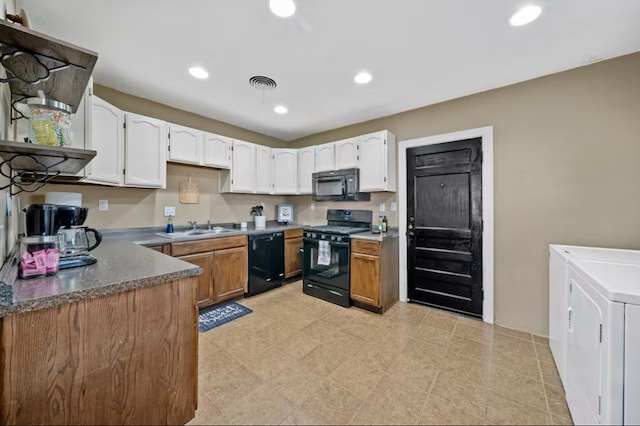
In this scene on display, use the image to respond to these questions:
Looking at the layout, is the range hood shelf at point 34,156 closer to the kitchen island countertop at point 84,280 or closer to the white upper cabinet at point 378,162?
the kitchen island countertop at point 84,280

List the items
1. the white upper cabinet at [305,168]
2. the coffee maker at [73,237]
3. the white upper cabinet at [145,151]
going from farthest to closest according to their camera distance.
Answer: the white upper cabinet at [305,168] < the white upper cabinet at [145,151] < the coffee maker at [73,237]

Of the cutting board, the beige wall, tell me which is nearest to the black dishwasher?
the cutting board

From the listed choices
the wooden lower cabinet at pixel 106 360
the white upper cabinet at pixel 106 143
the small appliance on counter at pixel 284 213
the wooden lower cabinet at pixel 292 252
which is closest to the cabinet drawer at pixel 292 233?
the wooden lower cabinet at pixel 292 252

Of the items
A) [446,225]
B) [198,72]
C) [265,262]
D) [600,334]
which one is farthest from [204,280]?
[600,334]

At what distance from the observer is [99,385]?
106 cm

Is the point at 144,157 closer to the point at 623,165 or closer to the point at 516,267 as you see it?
the point at 516,267

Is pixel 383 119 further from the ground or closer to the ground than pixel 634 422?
further from the ground

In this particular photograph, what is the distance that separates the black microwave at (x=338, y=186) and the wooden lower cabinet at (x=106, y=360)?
243cm

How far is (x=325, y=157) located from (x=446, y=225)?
190cm

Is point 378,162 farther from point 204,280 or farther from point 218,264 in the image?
point 204,280

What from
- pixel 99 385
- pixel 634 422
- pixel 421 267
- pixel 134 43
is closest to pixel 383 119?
pixel 421 267

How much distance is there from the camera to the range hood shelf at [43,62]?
89 centimetres

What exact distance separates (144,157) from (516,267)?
4.08 meters

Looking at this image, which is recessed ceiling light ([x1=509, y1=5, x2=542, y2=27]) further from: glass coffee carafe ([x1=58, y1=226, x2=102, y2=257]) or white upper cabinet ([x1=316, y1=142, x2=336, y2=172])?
glass coffee carafe ([x1=58, y1=226, x2=102, y2=257])
